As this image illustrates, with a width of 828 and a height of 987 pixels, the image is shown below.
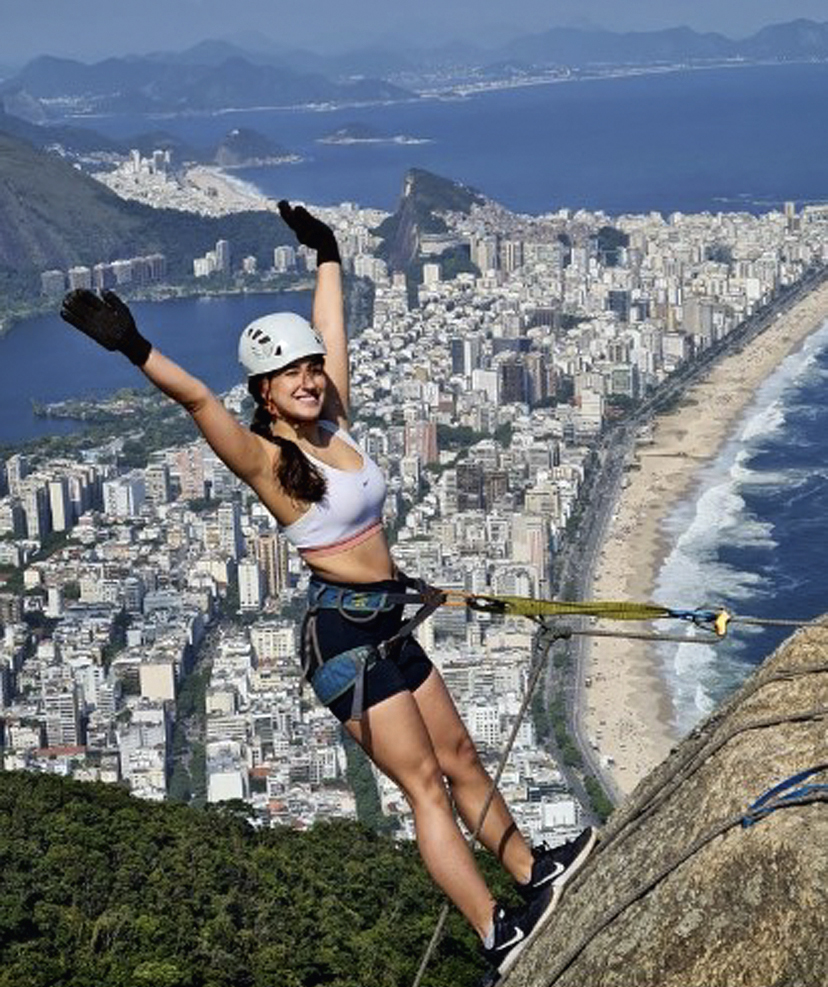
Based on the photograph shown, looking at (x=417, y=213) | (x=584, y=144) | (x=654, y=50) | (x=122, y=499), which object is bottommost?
(x=654, y=50)

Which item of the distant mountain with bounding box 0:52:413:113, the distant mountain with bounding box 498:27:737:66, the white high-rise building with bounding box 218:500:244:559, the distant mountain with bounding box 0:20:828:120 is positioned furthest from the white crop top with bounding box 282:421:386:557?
the distant mountain with bounding box 498:27:737:66

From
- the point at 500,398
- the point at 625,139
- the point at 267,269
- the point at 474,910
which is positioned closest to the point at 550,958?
the point at 474,910

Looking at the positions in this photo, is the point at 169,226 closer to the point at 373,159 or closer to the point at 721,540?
the point at 373,159

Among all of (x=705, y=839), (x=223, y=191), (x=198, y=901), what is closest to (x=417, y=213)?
(x=223, y=191)

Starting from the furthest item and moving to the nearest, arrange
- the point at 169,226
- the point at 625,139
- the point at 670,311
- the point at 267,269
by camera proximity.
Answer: the point at 625,139 < the point at 169,226 < the point at 267,269 < the point at 670,311

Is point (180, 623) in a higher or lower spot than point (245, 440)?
lower

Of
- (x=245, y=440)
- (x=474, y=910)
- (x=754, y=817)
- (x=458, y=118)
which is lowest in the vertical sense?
(x=458, y=118)

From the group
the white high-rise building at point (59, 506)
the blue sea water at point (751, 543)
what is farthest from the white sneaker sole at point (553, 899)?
the white high-rise building at point (59, 506)

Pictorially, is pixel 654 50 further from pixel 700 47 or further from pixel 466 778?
pixel 466 778
